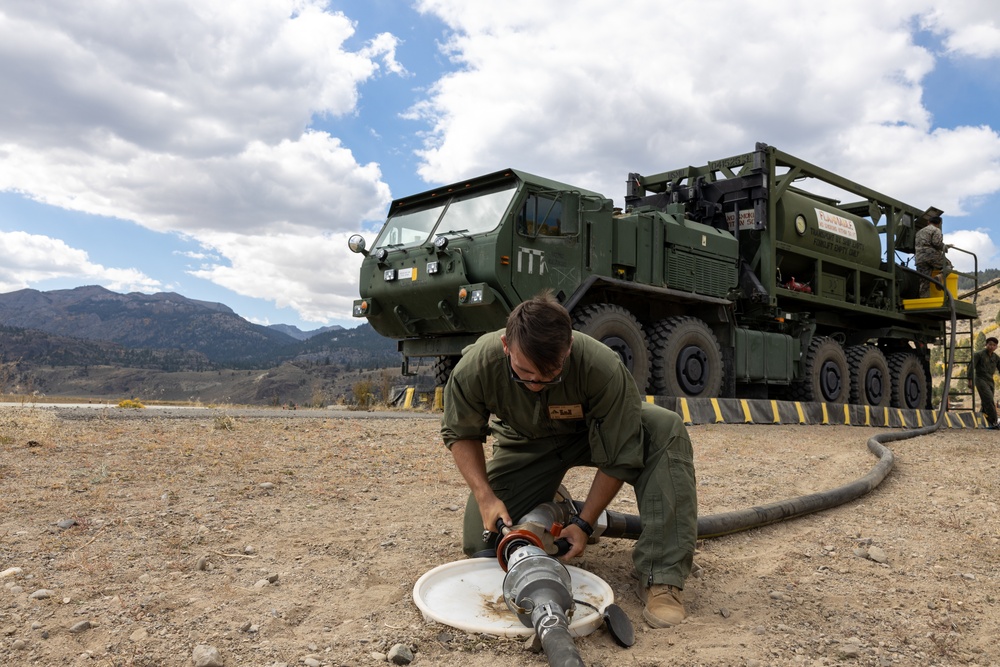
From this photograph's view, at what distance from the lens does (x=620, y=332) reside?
935 cm

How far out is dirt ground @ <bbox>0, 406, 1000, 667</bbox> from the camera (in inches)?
94.5

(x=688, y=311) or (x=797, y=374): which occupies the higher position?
(x=688, y=311)

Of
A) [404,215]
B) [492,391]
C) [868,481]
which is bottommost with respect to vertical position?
[868,481]

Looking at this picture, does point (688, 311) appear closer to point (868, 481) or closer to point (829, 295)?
point (829, 295)

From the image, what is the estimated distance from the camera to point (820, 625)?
266 centimetres

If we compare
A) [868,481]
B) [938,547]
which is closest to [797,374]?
[868,481]

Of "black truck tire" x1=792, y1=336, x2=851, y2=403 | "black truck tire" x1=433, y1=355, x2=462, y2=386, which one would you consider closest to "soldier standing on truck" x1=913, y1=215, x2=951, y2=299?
"black truck tire" x1=792, y1=336, x2=851, y2=403

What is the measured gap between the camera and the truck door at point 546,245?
852cm

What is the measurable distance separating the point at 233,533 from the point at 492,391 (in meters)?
1.53

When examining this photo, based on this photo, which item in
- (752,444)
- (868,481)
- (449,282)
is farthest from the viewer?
(449,282)

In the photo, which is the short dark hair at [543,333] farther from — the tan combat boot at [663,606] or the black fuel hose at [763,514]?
the black fuel hose at [763,514]

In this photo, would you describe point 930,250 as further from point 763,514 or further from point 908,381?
point 763,514

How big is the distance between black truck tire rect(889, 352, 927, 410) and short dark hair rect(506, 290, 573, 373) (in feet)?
44.7

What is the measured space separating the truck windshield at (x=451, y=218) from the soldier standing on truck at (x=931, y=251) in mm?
9530
